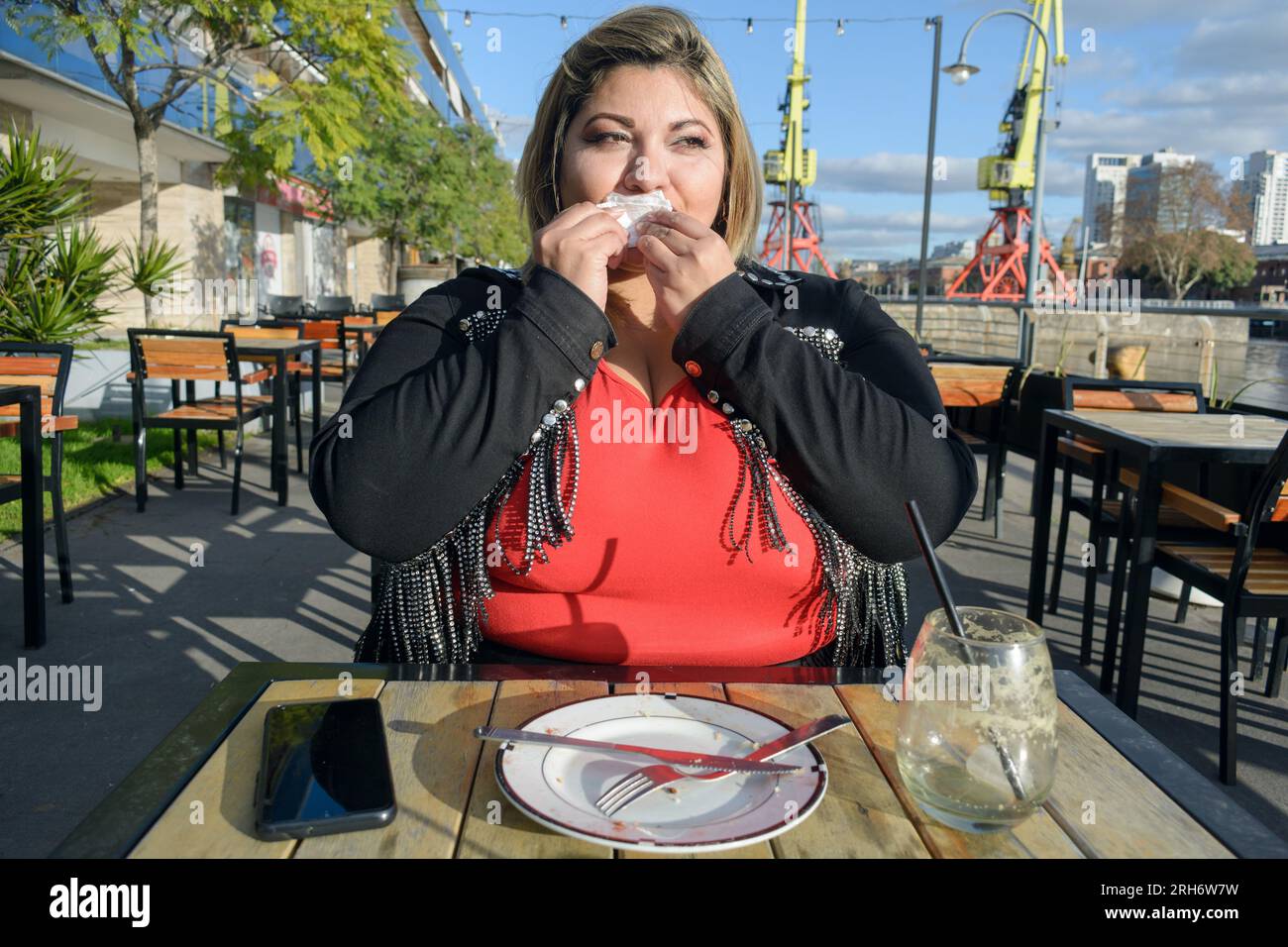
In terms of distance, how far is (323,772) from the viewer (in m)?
0.89

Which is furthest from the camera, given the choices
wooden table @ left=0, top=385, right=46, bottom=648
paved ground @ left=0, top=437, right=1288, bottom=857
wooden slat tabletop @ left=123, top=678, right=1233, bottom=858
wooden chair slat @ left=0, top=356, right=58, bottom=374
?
wooden chair slat @ left=0, top=356, right=58, bottom=374

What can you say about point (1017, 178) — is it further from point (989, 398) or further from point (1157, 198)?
point (989, 398)

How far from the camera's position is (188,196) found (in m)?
16.9

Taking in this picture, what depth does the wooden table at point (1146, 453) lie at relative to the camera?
10.2ft

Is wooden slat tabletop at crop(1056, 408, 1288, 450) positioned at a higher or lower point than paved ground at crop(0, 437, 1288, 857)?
higher

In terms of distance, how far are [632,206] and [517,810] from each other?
101cm

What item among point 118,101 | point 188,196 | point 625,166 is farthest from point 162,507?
point 188,196

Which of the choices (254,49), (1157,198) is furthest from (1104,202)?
(254,49)

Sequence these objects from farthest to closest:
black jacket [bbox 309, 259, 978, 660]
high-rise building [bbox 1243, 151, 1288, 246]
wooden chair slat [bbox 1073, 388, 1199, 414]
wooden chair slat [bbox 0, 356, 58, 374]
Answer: high-rise building [bbox 1243, 151, 1288, 246] < wooden chair slat [bbox 1073, 388, 1199, 414] < wooden chair slat [bbox 0, 356, 58, 374] < black jacket [bbox 309, 259, 978, 660]

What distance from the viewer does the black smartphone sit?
0.81 meters

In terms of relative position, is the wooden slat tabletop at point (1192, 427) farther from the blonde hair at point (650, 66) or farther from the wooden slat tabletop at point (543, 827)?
the wooden slat tabletop at point (543, 827)

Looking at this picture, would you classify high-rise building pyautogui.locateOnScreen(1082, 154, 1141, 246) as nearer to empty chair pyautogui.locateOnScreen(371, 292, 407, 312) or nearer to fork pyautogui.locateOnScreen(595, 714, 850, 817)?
empty chair pyautogui.locateOnScreen(371, 292, 407, 312)

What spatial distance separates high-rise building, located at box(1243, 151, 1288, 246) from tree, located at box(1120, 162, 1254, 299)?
1.22 ft

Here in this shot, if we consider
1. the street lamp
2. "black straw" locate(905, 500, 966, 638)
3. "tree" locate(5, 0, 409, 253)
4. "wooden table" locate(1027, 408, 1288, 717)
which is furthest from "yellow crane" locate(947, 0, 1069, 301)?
"black straw" locate(905, 500, 966, 638)
